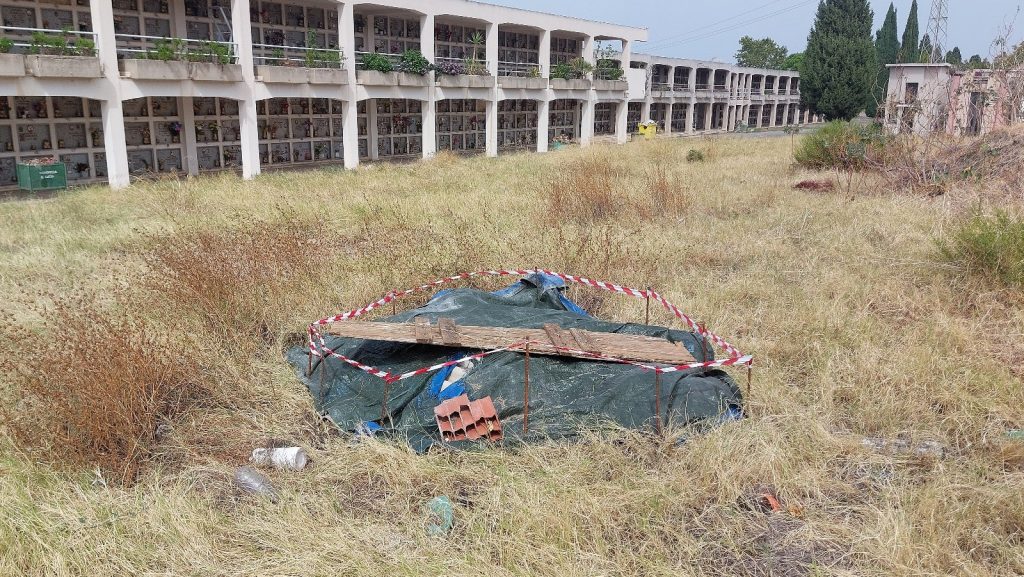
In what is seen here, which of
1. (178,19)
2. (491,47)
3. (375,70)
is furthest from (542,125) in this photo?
(178,19)

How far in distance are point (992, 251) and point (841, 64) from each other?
1546 inches

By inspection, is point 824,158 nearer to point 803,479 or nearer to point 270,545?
point 803,479

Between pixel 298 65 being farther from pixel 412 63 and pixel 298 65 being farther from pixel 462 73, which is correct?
pixel 462 73

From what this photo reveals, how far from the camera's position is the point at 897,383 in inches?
191

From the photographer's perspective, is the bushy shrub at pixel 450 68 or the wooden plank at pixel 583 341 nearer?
the wooden plank at pixel 583 341

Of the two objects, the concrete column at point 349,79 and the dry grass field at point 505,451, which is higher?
the concrete column at point 349,79

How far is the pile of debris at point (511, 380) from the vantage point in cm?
421

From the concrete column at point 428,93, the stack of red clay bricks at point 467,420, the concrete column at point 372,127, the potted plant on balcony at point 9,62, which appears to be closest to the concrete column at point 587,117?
the concrete column at point 428,93

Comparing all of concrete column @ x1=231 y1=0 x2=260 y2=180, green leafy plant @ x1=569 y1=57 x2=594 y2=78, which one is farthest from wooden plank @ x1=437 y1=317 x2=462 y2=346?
green leafy plant @ x1=569 y1=57 x2=594 y2=78

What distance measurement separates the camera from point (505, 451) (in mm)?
4094

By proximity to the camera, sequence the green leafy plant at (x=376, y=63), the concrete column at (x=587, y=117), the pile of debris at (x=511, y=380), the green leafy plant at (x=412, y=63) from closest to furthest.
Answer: the pile of debris at (x=511, y=380), the green leafy plant at (x=376, y=63), the green leafy plant at (x=412, y=63), the concrete column at (x=587, y=117)

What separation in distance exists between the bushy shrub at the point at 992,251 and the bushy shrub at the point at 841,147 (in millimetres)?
8132

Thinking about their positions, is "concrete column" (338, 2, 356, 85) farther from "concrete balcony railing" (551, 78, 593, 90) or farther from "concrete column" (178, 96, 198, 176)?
"concrete balcony railing" (551, 78, 593, 90)

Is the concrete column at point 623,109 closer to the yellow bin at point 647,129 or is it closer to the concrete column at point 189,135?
the yellow bin at point 647,129
